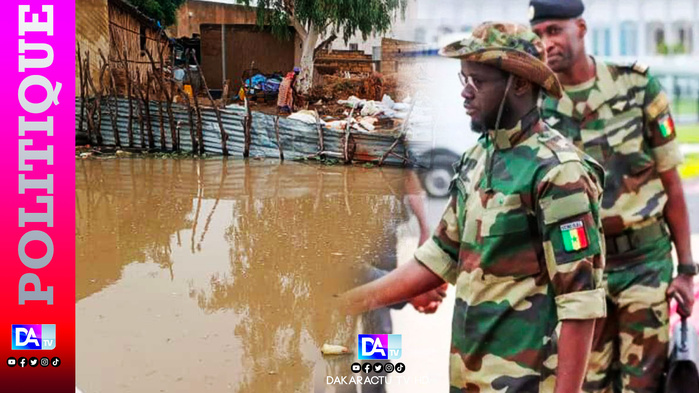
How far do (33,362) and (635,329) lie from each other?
5.17 feet

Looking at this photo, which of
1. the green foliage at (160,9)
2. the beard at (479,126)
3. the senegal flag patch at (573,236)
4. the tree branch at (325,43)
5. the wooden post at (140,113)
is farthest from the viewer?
the green foliage at (160,9)

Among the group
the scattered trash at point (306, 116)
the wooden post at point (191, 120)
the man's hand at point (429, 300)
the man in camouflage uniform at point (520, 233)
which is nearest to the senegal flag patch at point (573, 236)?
the man in camouflage uniform at point (520, 233)

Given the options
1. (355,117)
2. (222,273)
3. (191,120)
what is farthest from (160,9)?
(222,273)

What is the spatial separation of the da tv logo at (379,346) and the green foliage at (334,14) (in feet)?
2.63

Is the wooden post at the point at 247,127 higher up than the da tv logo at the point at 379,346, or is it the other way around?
the wooden post at the point at 247,127

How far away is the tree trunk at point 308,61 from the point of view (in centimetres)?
808

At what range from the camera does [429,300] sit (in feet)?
5.19

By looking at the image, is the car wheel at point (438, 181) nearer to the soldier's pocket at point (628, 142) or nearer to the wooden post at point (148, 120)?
the soldier's pocket at point (628, 142)

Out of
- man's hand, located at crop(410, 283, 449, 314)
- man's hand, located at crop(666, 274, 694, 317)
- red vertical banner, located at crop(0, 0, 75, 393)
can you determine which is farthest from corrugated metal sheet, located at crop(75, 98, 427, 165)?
man's hand, located at crop(410, 283, 449, 314)

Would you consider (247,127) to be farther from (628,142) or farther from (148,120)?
(628,142)

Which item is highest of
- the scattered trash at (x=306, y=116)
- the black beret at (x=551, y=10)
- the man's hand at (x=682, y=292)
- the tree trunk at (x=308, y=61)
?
the tree trunk at (x=308, y=61)

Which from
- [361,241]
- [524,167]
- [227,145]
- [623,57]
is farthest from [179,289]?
[227,145]

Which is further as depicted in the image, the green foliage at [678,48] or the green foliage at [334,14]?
the green foliage at [334,14]

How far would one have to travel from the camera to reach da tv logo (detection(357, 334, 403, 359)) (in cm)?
196
